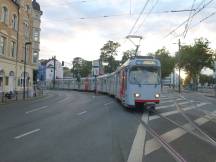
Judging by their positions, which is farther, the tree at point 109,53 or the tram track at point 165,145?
the tree at point 109,53

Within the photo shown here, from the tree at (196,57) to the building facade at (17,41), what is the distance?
42.2m

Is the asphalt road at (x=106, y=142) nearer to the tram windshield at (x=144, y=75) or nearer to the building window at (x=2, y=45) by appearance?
the tram windshield at (x=144, y=75)

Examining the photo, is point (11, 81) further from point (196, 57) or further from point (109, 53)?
point (109, 53)

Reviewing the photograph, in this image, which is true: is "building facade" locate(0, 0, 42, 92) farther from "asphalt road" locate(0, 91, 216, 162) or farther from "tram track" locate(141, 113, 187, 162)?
"tram track" locate(141, 113, 187, 162)

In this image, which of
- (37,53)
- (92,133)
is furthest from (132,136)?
(37,53)

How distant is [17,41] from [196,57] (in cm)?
5147

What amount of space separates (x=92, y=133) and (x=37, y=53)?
1817 inches

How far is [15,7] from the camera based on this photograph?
161ft

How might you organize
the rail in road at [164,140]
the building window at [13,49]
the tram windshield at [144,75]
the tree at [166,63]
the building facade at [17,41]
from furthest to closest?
the tree at [166,63]
the building window at [13,49]
the building facade at [17,41]
the tram windshield at [144,75]
the rail in road at [164,140]

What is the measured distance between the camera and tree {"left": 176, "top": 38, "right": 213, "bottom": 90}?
90500 millimetres

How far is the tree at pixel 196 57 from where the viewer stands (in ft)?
297

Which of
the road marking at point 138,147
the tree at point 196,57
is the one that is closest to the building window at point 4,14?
the road marking at point 138,147

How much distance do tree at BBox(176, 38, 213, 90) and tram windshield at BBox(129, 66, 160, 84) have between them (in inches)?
2680

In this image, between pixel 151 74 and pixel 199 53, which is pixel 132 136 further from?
pixel 199 53
